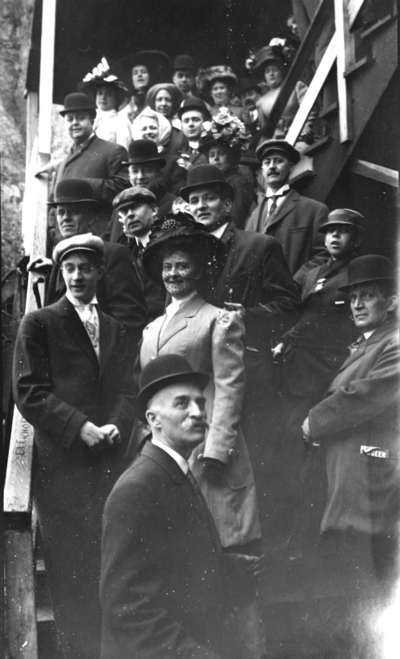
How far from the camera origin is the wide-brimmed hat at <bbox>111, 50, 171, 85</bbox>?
684cm

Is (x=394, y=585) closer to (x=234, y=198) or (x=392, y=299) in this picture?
(x=392, y=299)

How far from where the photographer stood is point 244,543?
170 inches

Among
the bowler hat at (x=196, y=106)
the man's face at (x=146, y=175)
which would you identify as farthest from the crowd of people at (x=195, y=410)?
the bowler hat at (x=196, y=106)

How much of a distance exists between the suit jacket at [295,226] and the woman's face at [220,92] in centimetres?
159

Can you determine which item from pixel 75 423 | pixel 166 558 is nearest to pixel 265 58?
pixel 75 423

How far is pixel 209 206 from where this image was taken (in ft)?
17.0

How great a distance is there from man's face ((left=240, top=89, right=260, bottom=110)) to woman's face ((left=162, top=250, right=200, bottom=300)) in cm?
297

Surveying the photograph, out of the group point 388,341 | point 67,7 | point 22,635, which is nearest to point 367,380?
point 388,341

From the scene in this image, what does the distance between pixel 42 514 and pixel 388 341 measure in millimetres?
1702

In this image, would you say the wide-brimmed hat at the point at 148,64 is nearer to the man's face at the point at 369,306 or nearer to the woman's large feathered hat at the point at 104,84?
the woman's large feathered hat at the point at 104,84

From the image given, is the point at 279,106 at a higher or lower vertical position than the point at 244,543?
higher

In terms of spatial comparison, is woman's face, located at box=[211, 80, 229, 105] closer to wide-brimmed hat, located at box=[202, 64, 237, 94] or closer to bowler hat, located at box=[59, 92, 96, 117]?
wide-brimmed hat, located at box=[202, 64, 237, 94]

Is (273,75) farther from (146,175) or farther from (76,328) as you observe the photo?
(76,328)

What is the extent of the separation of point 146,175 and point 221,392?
5.54 feet
